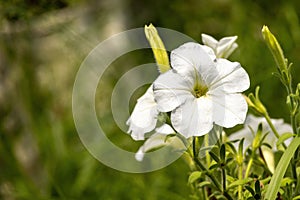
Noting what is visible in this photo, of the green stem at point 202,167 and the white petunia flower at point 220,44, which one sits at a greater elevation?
the white petunia flower at point 220,44

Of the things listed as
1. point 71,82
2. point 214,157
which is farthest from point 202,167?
point 71,82

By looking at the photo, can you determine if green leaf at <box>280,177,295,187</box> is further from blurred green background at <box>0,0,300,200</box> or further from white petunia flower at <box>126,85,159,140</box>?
blurred green background at <box>0,0,300,200</box>

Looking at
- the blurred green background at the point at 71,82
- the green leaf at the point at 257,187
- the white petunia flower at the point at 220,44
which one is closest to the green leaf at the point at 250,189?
the green leaf at the point at 257,187

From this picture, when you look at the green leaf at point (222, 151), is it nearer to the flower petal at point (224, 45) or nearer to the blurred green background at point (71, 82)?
the flower petal at point (224, 45)

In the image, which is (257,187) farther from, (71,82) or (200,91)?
(71,82)

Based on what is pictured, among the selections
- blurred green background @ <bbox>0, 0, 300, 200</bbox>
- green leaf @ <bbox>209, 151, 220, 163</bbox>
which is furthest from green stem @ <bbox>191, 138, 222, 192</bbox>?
blurred green background @ <bbox>0, 0, 300, 200</bbox>

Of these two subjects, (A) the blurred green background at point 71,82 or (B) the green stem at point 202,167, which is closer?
(B) the green stem at point 202,167

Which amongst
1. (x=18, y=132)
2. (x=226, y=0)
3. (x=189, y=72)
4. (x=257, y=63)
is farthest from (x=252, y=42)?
(x=189, y=72)
